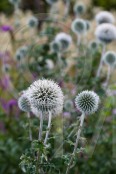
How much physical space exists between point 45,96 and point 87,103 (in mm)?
224

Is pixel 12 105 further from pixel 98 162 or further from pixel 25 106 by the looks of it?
pixel 25 106

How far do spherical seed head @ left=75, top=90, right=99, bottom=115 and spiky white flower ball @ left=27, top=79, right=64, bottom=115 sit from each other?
0.14 m

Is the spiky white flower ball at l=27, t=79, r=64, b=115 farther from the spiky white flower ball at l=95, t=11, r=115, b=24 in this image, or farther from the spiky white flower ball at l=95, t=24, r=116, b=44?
the spiky white flower ball at l=95, t=11, r=115, b=24

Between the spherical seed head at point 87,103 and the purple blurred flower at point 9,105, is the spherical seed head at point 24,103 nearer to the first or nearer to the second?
the spherical seed head at point 87,103

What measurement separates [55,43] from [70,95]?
1.72 feet

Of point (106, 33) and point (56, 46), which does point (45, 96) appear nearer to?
point (106, 33)

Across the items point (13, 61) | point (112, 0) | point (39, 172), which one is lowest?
point (39, 172)

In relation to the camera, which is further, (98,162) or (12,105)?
(12,105)

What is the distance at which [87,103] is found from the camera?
1859mm

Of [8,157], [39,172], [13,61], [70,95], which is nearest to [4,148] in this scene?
[8,157]

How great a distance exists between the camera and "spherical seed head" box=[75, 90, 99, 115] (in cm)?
185

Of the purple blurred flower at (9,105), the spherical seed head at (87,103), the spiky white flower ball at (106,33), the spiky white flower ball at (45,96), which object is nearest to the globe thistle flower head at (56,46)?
the spiky white flower ball at (106,33)

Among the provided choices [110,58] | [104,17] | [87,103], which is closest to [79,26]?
[104,17]

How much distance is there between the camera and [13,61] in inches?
165
